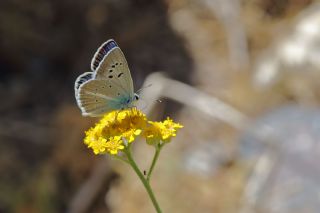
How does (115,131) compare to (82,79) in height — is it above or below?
below

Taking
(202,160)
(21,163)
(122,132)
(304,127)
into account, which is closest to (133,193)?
(202,160)

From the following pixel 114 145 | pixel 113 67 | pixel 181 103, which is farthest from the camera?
pixel 181 103

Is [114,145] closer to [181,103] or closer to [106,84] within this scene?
[106,84]

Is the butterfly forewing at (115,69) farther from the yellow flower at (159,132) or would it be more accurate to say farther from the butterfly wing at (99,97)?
the yellow flower at (159,132)

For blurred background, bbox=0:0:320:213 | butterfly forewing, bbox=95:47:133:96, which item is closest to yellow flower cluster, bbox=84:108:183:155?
butterfly forewing, bbox=95:47:133:96

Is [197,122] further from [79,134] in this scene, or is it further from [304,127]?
[304,127]

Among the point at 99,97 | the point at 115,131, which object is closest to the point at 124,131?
the point at 115,131

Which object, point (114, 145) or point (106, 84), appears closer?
point (114, 145)
